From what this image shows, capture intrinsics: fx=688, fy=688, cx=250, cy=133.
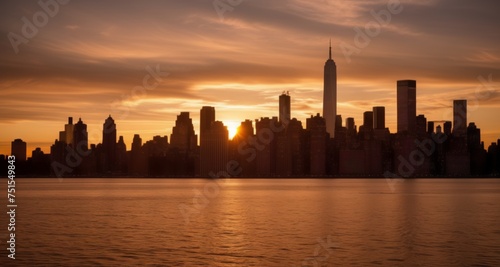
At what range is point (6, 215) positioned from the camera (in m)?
123

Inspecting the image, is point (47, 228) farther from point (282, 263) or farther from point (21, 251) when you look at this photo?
point (282, 263)

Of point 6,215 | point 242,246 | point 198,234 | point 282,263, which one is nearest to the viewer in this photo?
point 282,263

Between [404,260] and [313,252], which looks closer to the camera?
[404,260]

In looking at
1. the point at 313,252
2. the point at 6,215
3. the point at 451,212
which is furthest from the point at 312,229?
the point at 6,215

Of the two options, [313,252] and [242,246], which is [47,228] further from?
[313,252]

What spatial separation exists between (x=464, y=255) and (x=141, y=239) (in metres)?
36.8

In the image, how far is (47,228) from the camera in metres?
96.7

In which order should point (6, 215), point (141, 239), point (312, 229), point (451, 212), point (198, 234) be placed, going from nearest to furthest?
point (141, 239) → point (198, 234) → point (312, 229) → point (6, 215) → point (451, 212)

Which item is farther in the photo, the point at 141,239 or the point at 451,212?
the point at 451,212

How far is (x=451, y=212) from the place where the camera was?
13350 centimetres

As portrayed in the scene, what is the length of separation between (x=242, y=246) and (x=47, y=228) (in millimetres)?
34709

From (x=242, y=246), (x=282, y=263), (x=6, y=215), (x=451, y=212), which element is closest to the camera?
(x=282, y=263)

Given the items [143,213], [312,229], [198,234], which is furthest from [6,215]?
[312,229]

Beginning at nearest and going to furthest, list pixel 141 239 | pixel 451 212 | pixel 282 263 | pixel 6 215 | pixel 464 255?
pixel 282 263 → pixel 464 255 → pixel 141 239 → pixel 6 215 → pixel 451 212
